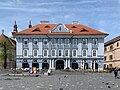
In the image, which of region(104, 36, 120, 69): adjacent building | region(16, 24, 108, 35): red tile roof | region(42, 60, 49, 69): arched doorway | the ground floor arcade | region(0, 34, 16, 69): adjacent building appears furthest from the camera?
region(0, 34, 16, 69): adjacent building

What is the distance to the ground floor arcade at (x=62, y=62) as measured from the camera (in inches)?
3157

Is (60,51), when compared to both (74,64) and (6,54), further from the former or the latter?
(6,54)

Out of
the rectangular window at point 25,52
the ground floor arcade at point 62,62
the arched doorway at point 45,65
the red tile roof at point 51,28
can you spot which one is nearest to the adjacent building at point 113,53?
the ground floor arcade at point 62,62

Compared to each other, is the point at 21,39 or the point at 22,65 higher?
the point at 21,39

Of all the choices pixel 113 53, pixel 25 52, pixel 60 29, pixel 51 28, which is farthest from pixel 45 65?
pixel 113 53

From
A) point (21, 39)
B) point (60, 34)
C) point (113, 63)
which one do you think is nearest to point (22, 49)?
point (21, 39)

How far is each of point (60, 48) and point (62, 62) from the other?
3984mm

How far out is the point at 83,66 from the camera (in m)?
79.9

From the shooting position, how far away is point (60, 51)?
268ft

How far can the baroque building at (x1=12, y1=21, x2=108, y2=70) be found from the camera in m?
80.5

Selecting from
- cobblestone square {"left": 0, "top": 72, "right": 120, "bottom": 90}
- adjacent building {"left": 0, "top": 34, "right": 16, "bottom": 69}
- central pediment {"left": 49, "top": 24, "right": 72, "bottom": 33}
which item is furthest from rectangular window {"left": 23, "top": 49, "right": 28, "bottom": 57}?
cobblestone square {"left": 0, "top": 72, "right": 120, "bottom": 90}

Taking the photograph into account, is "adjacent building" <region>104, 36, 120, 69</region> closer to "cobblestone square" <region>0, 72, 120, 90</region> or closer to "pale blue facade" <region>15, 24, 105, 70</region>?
"pale blue facade" <region>15, 24, 105, 70</region>

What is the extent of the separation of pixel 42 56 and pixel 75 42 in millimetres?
10105

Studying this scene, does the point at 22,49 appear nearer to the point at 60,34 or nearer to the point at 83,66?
the point at 60,34
